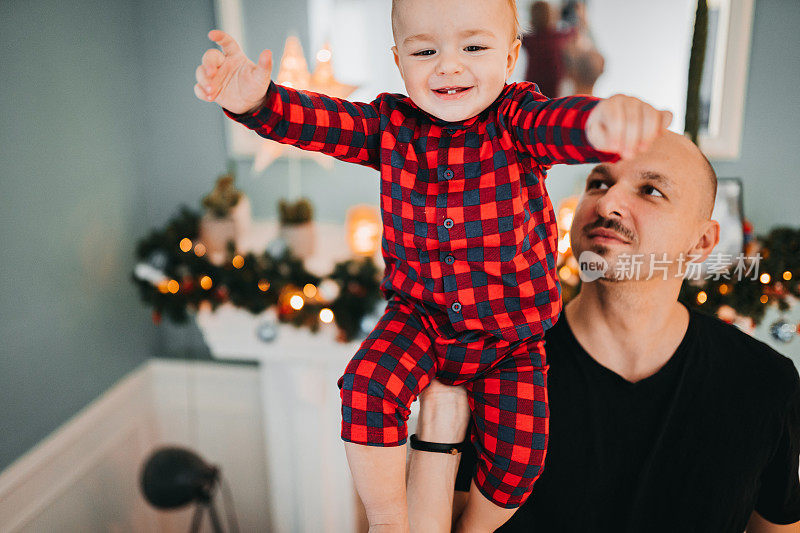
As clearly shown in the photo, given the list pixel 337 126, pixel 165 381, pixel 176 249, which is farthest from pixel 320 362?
pixel 337 126

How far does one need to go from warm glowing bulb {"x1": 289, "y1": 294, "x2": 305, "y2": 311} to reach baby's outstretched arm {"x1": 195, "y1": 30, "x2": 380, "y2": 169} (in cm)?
105

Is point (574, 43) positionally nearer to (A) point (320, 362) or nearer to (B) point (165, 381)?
(A) point (320, 362)

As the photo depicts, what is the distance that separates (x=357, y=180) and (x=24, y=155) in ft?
3.19

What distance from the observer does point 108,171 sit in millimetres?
1979

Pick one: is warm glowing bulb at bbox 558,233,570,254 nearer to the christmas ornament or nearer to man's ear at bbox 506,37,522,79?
the christmas ornament

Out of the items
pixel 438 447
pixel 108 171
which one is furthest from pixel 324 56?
pixel 438 447

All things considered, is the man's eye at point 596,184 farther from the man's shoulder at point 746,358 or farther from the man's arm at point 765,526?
the man's arm at point 765,526

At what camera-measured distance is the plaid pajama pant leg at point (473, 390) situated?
0.68m

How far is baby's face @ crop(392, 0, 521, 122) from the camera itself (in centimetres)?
60

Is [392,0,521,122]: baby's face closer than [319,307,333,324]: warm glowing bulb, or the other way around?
[392,0,521,122]: baby's face

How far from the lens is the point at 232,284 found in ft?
5.78

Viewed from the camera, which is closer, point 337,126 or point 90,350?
point 337,126

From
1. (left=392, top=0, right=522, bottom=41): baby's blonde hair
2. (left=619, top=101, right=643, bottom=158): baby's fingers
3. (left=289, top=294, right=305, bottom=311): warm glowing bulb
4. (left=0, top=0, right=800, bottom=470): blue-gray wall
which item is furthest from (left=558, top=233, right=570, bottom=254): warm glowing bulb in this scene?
(left=619, top=101, right=643, bottom=158): baby's fingers

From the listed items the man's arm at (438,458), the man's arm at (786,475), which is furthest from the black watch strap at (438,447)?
the man's arm at (786,475)
